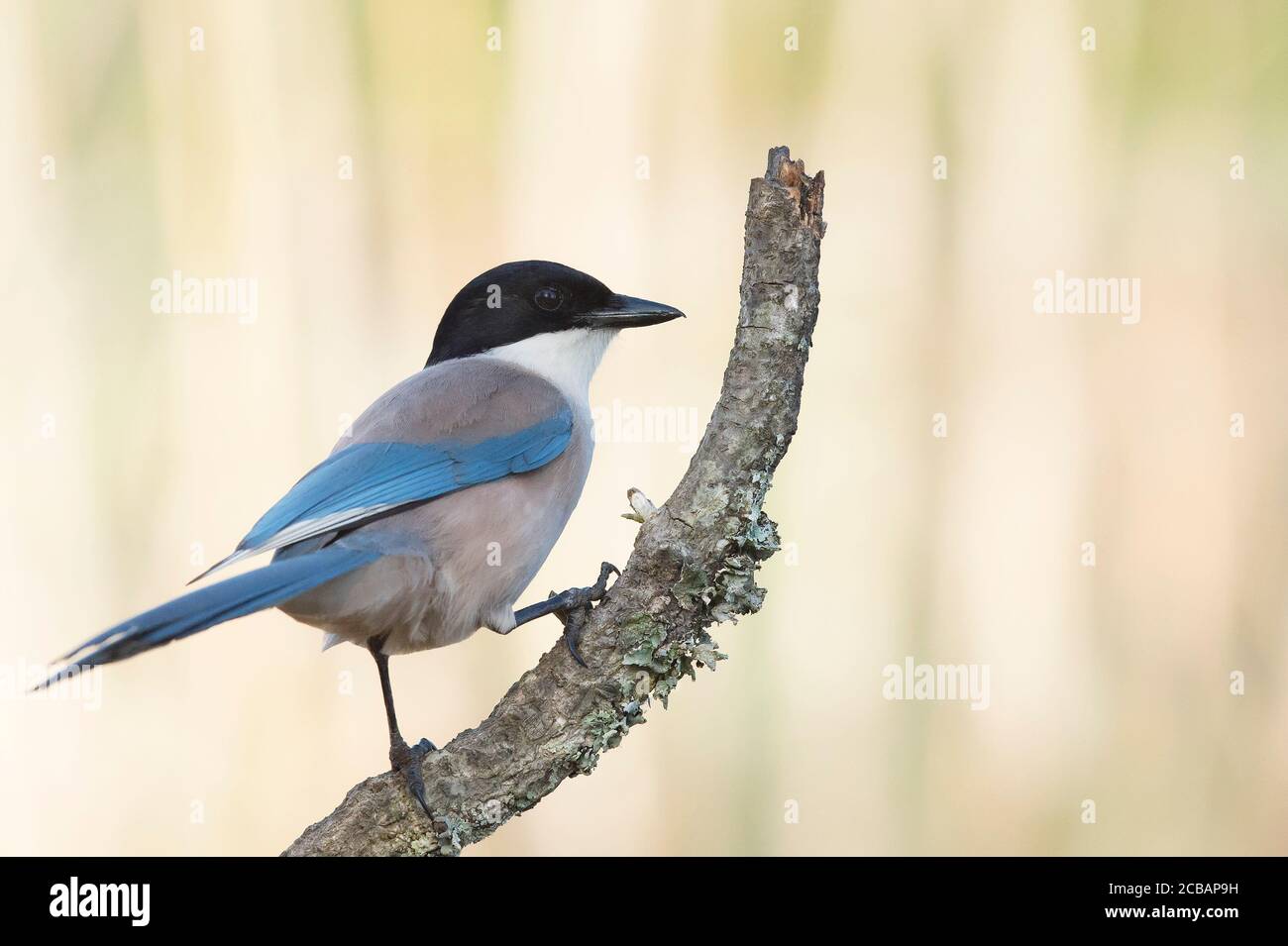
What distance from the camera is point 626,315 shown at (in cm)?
426

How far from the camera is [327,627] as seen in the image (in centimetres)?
347

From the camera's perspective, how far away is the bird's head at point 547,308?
4281 millimetres

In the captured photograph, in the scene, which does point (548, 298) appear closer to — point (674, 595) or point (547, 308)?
point (547, 308)

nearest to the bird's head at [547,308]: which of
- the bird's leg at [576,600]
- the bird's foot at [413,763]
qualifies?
the bird's leg at [576,600]

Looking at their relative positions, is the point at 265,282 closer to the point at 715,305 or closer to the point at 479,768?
the point at 715,305

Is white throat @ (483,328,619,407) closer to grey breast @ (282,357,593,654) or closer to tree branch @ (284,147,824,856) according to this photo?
grey breast @ (282,357,593,654)

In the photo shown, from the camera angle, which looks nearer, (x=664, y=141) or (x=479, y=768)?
(x=479, y=768)

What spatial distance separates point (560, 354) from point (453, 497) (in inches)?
34.4

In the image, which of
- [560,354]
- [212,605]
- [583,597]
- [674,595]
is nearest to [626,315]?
[560,354]

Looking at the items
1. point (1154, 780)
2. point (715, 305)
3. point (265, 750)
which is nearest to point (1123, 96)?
point (715, 305)

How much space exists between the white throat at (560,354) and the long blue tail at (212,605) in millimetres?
1242

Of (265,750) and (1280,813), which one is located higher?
(265,750)

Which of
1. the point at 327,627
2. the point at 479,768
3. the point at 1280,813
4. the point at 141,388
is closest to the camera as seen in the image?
the point at 479,768

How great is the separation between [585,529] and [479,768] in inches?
74.1
